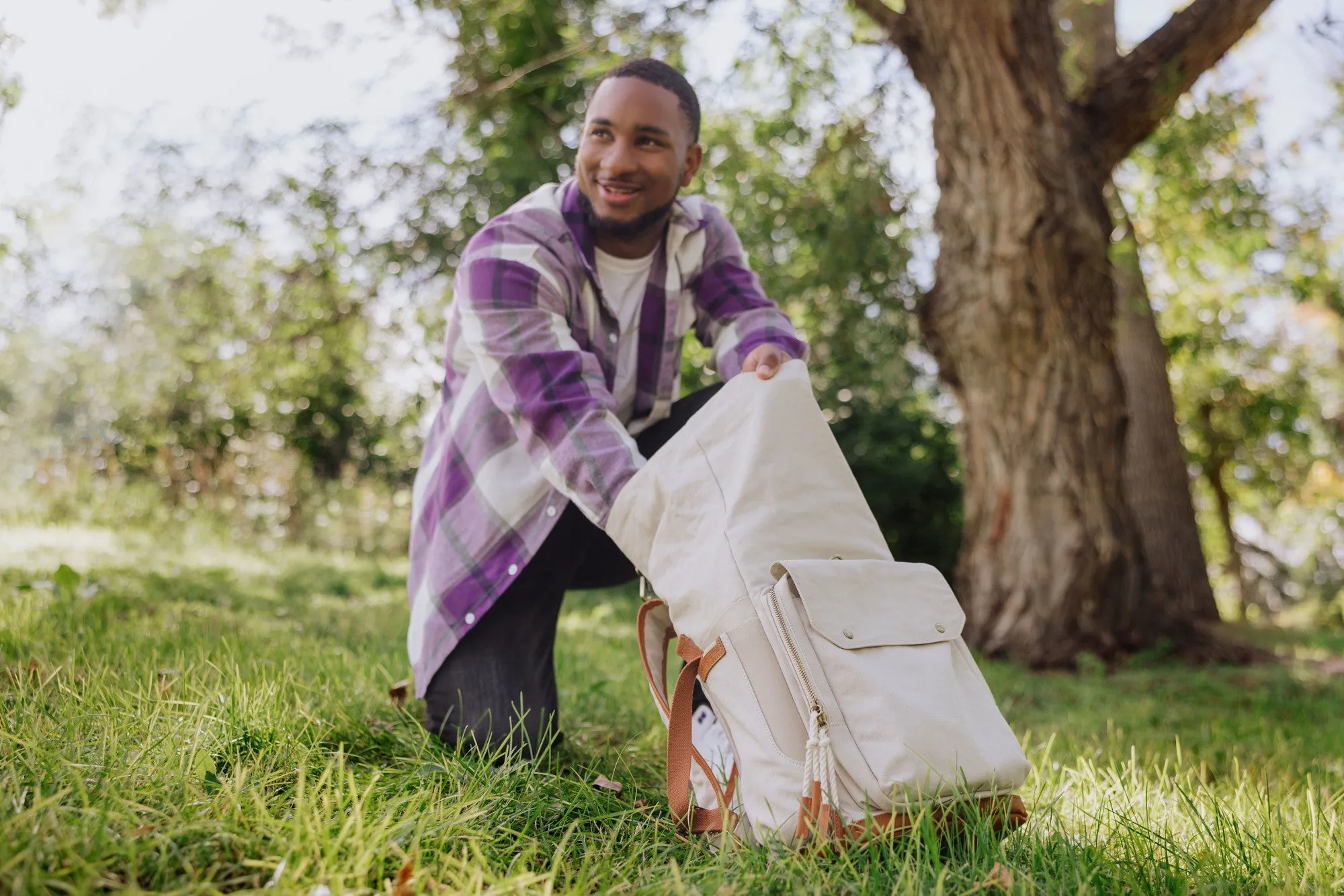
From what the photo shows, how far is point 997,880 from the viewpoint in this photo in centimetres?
149

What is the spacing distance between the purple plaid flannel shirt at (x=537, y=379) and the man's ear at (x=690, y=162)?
0.27ft

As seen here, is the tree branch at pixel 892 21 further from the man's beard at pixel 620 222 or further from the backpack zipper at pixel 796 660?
the backpack zipper at pixel 796 660

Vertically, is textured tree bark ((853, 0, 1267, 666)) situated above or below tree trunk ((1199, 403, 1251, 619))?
above

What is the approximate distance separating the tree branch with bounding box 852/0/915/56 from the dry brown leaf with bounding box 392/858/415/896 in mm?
5133

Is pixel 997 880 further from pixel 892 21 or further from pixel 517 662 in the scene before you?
pixel 892 21

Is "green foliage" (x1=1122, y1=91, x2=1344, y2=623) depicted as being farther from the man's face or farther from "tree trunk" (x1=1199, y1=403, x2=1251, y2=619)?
the man's face

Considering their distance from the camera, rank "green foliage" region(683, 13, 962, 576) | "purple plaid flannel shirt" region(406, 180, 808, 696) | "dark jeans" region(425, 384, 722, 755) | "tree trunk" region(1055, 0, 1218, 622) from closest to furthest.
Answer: "purple plaid flannel shirt" region(406, 180, 808, 696) → "dark jeans" region(425, 384, 722, 755) → "green foliage" region(683, 13, 962, 576) → "tree trunk" region(1055, 0, 1218, 622)

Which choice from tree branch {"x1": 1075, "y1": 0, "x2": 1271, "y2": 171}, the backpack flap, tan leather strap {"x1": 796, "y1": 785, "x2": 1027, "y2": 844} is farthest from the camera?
tree branch {"x1": 1075, "y1": 0, "x2": 1271, "y2": 171}

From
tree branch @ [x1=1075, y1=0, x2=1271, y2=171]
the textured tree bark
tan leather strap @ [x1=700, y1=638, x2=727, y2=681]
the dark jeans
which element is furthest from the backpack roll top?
tree branch @ [x1=1075, y1=0, x2=1271, y2=171]

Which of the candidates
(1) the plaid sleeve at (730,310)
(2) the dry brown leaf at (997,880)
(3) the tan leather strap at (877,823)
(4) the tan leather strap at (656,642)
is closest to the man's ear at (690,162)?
(1) the plaid sleeve at (730,310)

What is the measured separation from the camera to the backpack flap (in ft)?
5.38

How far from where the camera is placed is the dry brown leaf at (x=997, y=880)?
143 centimetres

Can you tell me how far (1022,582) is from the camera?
5.12m

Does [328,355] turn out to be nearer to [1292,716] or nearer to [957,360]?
[957,360]
